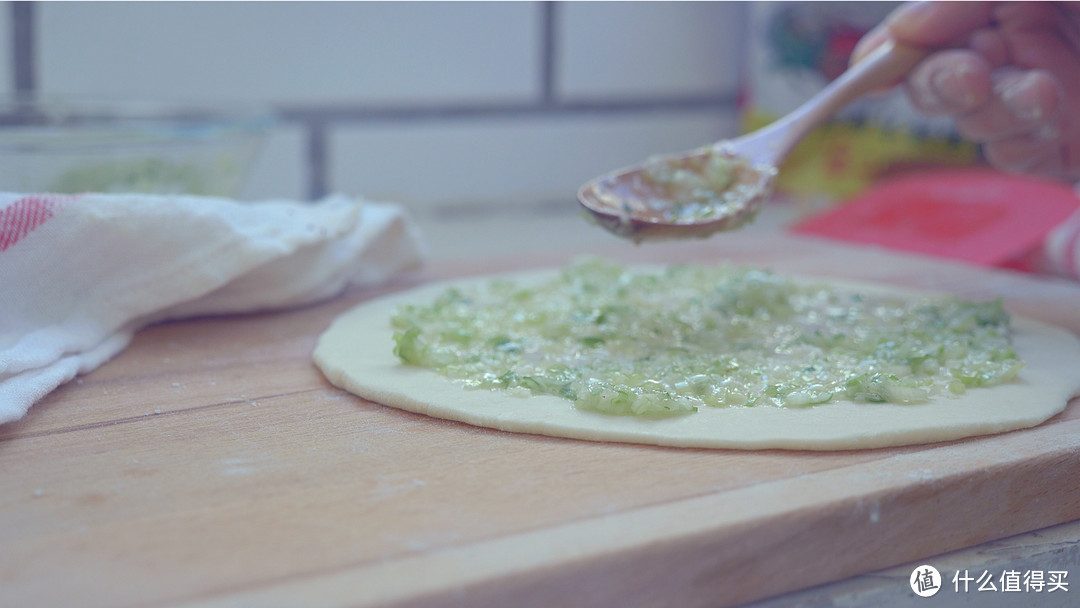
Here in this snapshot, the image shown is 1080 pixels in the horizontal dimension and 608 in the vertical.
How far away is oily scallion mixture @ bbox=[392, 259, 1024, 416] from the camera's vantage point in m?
0.86

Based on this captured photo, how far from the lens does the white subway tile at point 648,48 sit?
232 centimetres

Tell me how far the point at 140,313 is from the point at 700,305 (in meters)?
0.66

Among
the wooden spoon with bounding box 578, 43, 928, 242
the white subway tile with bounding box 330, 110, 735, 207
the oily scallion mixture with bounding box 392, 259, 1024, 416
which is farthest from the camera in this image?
the white subway tile with bounding box 330, 110, 735, 207

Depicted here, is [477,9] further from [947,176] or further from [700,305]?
[700,305]

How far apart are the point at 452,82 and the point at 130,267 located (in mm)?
1222

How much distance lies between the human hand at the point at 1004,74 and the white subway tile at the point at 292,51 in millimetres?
1012

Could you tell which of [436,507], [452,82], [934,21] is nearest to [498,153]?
[452,82]

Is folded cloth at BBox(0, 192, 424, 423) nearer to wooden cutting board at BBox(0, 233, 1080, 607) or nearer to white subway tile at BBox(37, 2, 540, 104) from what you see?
wooden cutting board at BBox(0, 233, 1080, 607)

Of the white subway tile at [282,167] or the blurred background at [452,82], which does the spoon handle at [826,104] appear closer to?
the blurred background at [452,82]

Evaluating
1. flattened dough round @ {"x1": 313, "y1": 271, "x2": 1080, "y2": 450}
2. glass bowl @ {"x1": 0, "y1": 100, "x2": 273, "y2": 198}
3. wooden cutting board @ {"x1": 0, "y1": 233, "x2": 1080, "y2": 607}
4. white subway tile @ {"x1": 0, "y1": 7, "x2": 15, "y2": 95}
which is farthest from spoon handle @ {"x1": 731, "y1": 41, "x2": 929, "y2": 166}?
white subway tile @ {"x1": 0, "y1": 7, "x2": 15, "y2": 95}

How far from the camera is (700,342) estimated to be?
1031 mm

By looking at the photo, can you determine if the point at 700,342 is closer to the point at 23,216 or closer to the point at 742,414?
the point at 742,414

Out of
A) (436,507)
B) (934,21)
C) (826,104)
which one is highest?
(934,21)

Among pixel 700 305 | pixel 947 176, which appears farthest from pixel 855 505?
pixel 947 176
